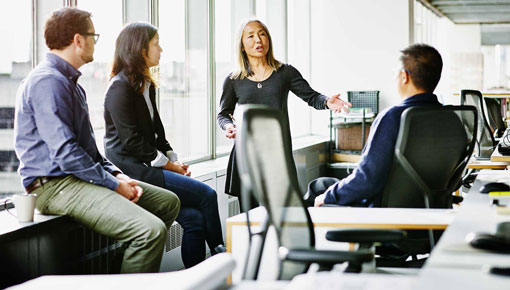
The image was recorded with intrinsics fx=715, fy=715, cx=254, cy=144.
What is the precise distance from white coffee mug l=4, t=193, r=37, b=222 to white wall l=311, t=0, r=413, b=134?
20.4ft

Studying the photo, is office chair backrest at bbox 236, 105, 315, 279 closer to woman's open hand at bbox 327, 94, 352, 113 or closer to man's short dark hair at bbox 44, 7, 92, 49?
man's short dark hair at bbox 44, 7, 92, 49

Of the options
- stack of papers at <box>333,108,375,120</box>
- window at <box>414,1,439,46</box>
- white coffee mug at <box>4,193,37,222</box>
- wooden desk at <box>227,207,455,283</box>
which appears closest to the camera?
wooden desk at <box>227,207,455,283</box>

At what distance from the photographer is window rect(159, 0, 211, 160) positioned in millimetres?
5398

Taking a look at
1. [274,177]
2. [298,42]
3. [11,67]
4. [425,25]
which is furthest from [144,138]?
[425,25]

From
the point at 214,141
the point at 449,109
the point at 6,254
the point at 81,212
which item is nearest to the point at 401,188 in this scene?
the point at 449,109

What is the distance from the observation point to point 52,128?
2986 millimetres

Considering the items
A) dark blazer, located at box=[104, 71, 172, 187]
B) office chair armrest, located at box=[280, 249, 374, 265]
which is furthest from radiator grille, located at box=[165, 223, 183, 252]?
office chair armrest, located at box=[280, 249, 374, 265]

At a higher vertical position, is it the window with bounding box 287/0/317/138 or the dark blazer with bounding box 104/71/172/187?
the window with bounding box 287/0/317/138

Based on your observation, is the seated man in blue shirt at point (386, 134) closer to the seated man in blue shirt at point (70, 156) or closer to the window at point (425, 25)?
the seated man in blue shirt at point (70, 156)

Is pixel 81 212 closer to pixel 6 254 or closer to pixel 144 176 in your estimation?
pixel 6 254

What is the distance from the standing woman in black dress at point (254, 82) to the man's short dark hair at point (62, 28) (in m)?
1.33

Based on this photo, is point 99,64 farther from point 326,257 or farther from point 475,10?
point 475,10

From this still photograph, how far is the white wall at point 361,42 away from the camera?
8.78m

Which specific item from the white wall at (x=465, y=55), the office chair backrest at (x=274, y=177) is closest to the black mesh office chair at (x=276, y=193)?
the office chair backrest at (x=274, y=177)
